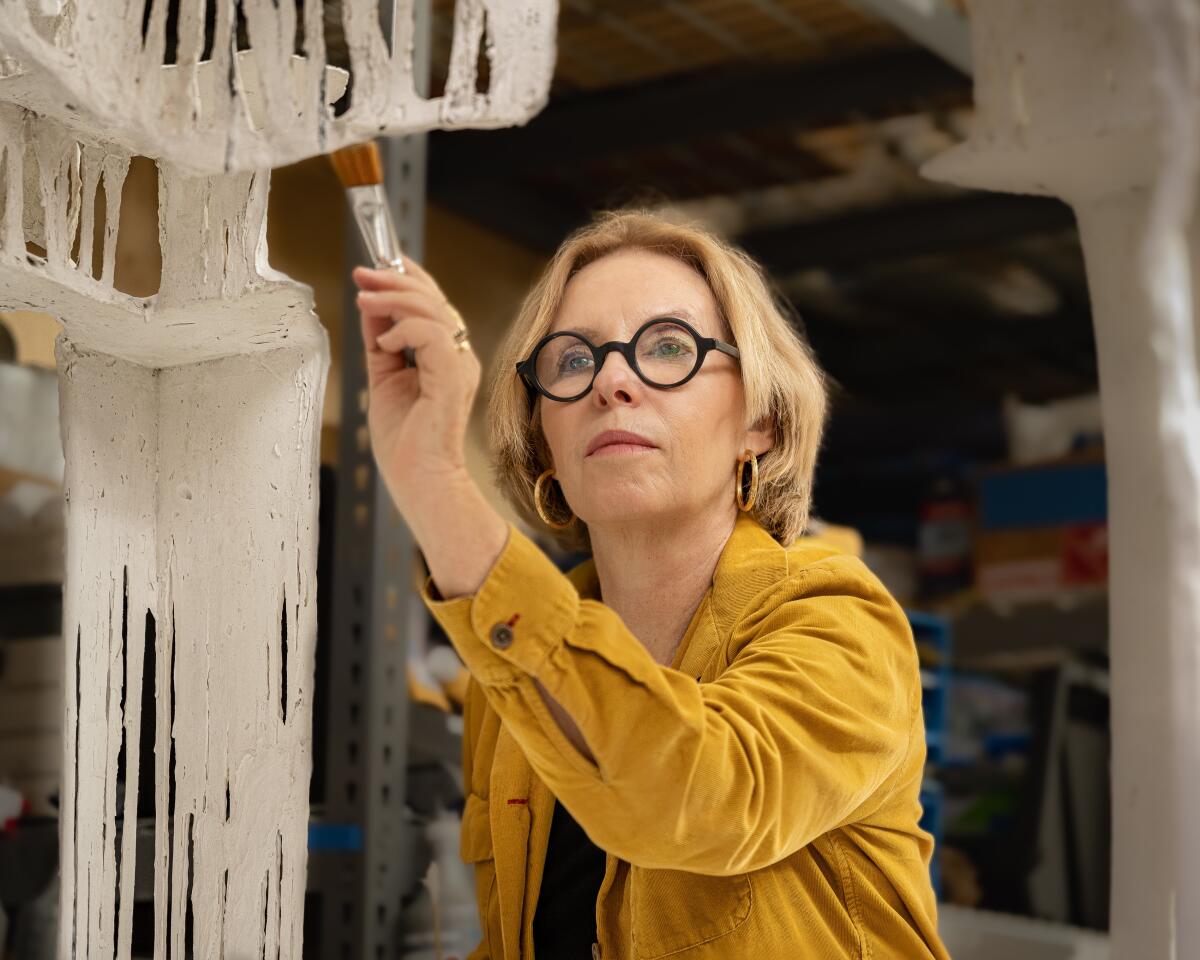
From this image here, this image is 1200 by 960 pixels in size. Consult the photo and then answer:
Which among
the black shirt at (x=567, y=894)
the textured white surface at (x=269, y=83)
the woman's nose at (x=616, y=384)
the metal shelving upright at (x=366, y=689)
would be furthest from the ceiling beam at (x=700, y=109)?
the textured white surface at (x=269, y=83)

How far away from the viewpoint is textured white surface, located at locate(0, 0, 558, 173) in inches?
30.2

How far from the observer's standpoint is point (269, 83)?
30.5 inches

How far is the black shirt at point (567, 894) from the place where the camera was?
1.18m

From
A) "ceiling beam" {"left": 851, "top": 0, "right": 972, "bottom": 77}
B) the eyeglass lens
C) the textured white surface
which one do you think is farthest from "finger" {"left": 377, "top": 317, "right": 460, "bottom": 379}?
"ceiling beam" {"left": 851, "top": 0, "right": 972, "bottom": 77}

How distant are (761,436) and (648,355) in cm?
16

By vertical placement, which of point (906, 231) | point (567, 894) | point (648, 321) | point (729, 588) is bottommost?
point (567, 894)

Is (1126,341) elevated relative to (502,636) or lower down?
elevated

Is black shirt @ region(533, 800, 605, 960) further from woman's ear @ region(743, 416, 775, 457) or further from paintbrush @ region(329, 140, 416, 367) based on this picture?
paintbrush @ region(329, 140, 416, 367)

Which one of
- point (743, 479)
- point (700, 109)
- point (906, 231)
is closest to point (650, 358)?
point (743, 479)

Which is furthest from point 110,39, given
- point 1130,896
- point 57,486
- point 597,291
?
point 57,486

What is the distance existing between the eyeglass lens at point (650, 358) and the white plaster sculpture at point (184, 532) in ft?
0.62

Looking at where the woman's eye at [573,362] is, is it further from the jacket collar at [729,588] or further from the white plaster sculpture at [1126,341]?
the white plaster sculpture at [1126,341]

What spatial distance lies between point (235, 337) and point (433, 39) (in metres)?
1.37

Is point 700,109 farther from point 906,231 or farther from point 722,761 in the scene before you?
point 722,761
